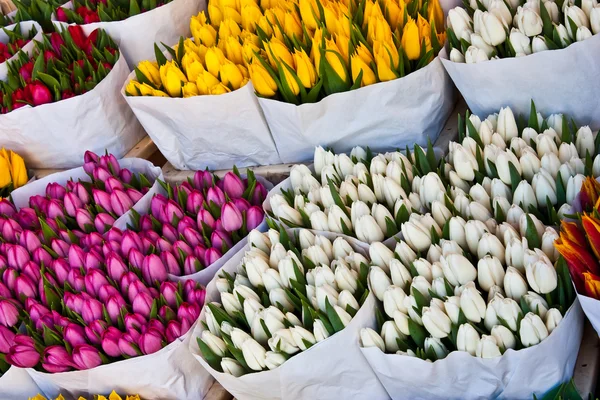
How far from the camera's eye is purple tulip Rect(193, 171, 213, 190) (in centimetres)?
193

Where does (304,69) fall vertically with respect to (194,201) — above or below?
above

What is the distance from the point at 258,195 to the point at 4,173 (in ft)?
2.92

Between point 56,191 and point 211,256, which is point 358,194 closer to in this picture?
point 211,256

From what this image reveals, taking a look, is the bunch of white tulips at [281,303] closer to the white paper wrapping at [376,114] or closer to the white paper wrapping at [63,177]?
the white paper wrapping at [376,114]

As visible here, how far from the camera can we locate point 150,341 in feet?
4.83

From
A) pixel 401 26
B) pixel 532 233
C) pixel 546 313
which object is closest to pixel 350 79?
pixel 401 26

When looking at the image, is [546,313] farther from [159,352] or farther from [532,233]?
[159,352]

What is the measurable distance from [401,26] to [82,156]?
1121 millimetres

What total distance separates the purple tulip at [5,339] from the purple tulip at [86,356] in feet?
0.70

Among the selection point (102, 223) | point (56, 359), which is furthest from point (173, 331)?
point (102, 223)

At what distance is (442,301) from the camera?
1252 millimetres

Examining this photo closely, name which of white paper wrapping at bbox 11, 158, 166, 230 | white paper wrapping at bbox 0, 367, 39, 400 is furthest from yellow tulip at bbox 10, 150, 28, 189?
white paper wrapping at bbox 0, 367, 39, 400

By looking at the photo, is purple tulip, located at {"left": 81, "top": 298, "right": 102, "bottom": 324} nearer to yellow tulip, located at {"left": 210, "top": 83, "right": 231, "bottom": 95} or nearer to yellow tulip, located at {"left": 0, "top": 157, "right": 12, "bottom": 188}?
yellow tulip, located at {"left": 210, "top": 83, "right": 231, "bottom": 95}

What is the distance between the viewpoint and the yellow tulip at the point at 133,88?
6.96ft
